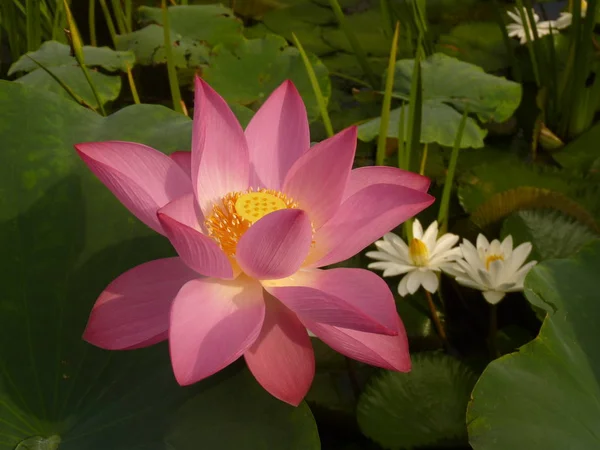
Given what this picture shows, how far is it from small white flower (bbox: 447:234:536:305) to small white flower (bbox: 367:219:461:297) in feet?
0.09

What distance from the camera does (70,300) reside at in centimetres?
63

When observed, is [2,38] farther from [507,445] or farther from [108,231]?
[507,445]

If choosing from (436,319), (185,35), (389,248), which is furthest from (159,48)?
(436,319)

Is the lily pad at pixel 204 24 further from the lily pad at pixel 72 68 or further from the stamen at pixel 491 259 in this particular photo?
the stamen at pixel 491 259

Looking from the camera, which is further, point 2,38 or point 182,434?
point 2,38

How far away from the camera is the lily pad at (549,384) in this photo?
0.61 metres

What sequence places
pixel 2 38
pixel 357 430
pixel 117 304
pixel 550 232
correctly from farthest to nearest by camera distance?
pixel 2 38 < pixel 550 232 < pixel 357 430 < pixel 117 304

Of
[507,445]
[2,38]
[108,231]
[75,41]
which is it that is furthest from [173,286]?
[2,38]

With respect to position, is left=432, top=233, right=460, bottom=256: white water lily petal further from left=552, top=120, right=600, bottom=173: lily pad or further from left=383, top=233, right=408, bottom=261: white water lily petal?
left=552, top=120, right=600, bottom=173: lily pad

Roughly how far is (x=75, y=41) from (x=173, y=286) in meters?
0.68

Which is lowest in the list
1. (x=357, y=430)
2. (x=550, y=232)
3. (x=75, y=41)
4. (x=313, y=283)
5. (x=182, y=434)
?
(x=357, y=430)

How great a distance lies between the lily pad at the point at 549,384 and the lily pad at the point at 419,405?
18cm

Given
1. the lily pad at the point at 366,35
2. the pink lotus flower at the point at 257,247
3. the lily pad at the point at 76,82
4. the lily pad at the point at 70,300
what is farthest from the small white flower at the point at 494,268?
the lily pad at the point at 366,35

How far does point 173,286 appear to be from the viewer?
0.56 meters
